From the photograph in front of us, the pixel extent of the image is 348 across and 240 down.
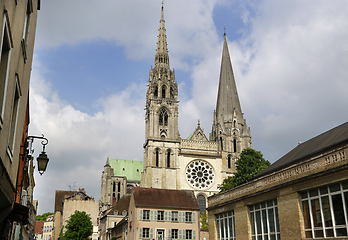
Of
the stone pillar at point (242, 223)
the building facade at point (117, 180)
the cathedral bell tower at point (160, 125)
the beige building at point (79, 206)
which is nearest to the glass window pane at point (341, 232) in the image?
the stone pillar at point (242, 223)

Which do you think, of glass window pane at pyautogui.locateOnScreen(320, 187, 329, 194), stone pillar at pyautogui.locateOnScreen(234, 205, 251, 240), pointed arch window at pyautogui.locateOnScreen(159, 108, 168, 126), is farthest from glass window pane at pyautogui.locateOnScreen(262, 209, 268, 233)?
pointed arch window at pyautogui.locateOnScreen(159, 108, 168, 126)

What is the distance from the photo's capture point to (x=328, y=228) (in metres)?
13.7

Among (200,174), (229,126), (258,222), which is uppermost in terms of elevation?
(229,126)

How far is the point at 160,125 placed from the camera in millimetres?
64312

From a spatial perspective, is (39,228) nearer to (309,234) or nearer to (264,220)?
(264,220)

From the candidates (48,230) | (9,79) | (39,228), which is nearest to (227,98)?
(48,230)

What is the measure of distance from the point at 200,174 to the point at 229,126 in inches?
434

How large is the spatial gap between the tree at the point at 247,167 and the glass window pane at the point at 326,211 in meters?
30.3

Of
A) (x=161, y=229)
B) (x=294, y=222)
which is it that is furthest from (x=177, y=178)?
(x=294, y=222)

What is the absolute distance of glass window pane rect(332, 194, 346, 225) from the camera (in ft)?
43.0

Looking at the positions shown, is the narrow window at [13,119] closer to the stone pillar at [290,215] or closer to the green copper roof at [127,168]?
the stone pillar at [290,215]

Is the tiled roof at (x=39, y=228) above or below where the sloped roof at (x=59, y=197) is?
below

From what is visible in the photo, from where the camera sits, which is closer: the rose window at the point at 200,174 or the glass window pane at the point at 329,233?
the glass window pane at the point at 329,233

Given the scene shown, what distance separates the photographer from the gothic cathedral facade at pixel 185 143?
60.7 metres
